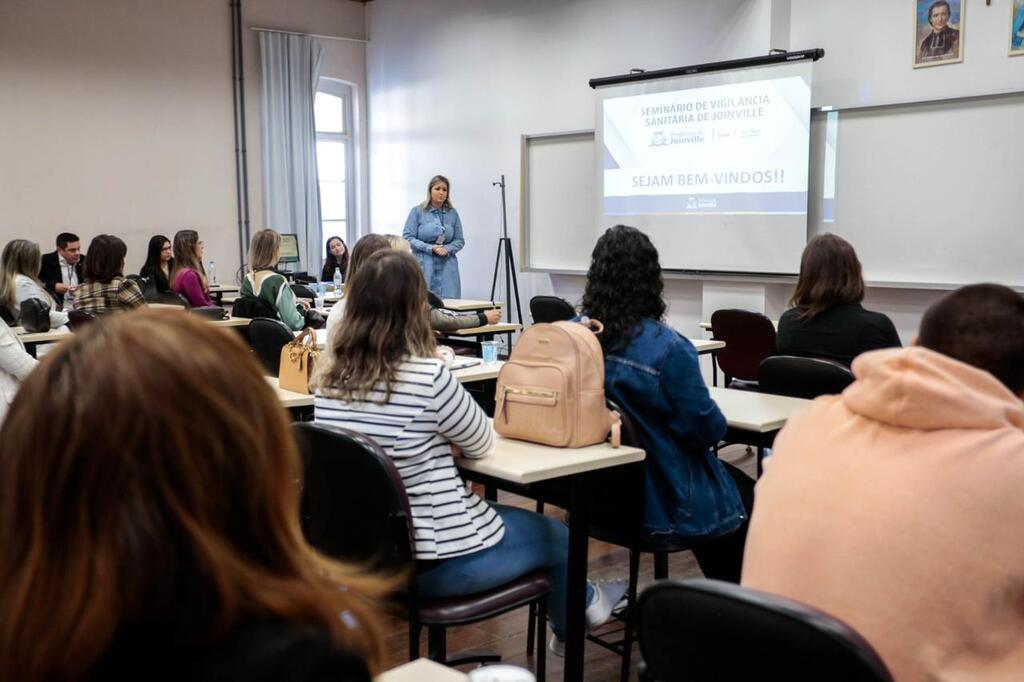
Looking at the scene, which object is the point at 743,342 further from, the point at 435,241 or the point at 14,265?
the point at 14,265

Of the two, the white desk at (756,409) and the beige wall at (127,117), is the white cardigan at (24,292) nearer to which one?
the beige wall at (127,117)

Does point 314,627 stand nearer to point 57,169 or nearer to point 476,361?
point 476,361

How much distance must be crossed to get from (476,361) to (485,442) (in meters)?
1.67

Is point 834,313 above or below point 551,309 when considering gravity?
above

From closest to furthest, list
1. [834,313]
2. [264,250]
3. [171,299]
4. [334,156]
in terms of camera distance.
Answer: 1. [834,313]
2. [264,250]
3. [171,299]
4. [334,156]

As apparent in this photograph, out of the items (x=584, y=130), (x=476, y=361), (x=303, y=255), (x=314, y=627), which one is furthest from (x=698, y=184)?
(x=314, y=627)

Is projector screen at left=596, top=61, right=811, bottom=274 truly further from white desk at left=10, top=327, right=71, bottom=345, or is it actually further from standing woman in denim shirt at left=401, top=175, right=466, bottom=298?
white desk at left=10, top=327, right=71, bottom=345

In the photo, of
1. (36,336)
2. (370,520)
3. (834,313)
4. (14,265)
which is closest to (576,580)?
(370,520)

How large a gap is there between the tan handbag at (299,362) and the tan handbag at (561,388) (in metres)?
0.99

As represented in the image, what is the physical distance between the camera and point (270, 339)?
460cm

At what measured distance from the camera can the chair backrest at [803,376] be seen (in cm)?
348

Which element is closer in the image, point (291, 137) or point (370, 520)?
point (370, 520)

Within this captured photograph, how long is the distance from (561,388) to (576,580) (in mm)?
508

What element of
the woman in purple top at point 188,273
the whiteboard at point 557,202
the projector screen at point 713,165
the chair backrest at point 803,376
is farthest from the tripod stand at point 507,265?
the chair backrest at point 803,376
